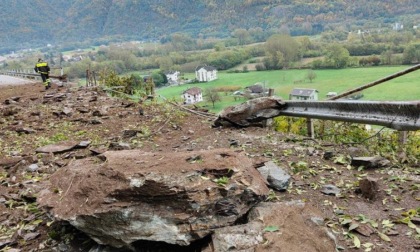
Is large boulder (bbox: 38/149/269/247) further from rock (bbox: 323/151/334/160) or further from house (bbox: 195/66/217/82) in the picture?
house (bbox: 195/66/217/82)

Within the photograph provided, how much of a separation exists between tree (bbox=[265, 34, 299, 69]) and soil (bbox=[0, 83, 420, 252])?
27.7 meters

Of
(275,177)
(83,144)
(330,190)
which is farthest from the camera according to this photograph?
(83,144)

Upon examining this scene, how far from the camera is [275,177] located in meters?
3.76

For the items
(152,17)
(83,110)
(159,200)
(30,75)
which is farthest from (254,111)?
(152,17)

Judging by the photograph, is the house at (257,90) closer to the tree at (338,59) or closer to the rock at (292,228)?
the rock at (292,228)

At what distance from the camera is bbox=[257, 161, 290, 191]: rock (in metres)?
3.67

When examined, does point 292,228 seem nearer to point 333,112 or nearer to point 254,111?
point 333,112

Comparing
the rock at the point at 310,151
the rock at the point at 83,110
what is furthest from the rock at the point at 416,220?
the rock at the point at 83,110

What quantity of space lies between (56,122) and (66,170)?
4.87 metres

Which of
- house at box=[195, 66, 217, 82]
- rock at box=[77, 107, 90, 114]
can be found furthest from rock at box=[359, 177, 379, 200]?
house at box=[195, 66, 217, 82]

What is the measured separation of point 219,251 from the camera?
236 cm

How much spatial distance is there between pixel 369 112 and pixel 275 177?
1.44 meters

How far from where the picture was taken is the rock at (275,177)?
12.0 feet

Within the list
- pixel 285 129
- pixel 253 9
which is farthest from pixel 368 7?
pixel 285 129
